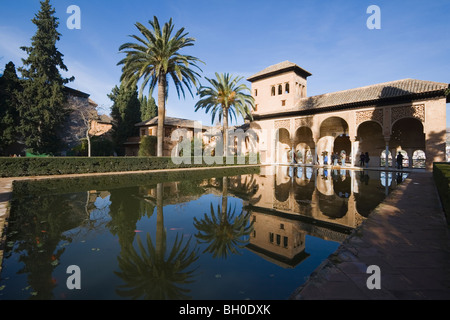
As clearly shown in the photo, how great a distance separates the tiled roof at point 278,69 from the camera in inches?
1094

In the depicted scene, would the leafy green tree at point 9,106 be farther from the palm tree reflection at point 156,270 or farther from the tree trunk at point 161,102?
the palm tree reflection at point 156,270

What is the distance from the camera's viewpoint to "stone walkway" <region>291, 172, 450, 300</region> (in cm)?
223

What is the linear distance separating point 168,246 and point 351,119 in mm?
23592

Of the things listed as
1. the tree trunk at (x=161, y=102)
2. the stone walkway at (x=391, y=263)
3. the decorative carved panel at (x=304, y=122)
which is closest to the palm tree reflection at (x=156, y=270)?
the stone walkway at (x=391, y=263)

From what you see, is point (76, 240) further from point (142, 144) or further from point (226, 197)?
point (142, 144)

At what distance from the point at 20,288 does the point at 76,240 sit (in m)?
1.53

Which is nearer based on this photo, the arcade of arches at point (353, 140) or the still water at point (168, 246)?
the still water at point (168, 246)

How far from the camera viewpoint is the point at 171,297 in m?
2.32

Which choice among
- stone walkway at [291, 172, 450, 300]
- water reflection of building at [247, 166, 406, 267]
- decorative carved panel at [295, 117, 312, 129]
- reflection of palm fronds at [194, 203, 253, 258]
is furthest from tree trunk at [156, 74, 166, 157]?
A: stone walkway at [291, 172, 450, 300]

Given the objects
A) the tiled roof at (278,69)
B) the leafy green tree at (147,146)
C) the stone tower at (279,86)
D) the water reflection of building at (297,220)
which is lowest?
the water reflection of building at (297,220)

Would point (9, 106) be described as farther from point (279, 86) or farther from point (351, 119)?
point (351, 119)

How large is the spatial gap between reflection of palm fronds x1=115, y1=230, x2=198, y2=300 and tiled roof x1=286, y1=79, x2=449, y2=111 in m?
22.8

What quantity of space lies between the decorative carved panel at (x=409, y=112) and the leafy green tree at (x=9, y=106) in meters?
35.2

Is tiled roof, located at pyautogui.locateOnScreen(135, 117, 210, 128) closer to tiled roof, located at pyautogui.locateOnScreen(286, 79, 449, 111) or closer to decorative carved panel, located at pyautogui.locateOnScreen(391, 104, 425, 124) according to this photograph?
tiled roof, located at pyautogui.locateOnScreen(286, 79, 449, 111)
